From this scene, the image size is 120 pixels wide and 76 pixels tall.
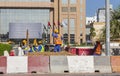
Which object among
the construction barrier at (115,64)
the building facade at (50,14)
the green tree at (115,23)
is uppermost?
the building facade at (50,14)

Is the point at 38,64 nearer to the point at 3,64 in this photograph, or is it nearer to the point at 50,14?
the point at 3,64

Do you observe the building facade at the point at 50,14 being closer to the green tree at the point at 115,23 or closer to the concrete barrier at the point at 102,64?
the green tree at the point at 115,23

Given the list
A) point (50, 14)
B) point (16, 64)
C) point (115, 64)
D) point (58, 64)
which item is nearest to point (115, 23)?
point (115, 64)

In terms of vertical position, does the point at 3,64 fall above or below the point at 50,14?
below

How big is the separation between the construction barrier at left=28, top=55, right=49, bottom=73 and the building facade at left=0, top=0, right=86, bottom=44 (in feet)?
400

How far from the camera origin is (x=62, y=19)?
465ft

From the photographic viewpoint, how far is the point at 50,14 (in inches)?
5679

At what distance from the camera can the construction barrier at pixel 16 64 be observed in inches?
717

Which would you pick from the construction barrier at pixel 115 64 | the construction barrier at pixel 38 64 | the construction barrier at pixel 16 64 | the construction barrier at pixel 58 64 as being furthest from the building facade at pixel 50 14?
the construction barrier at pixel 16 64

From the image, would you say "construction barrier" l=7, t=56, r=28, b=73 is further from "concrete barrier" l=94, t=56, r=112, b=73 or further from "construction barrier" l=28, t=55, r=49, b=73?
"concrete barrier" l=94, t=56, r=112, b=73

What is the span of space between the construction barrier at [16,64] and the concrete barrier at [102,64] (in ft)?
11.6

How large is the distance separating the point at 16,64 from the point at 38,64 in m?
1.08

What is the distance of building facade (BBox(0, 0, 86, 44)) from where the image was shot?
142 m

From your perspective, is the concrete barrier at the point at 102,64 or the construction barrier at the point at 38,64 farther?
the concrete barrier at the point at 102,64
